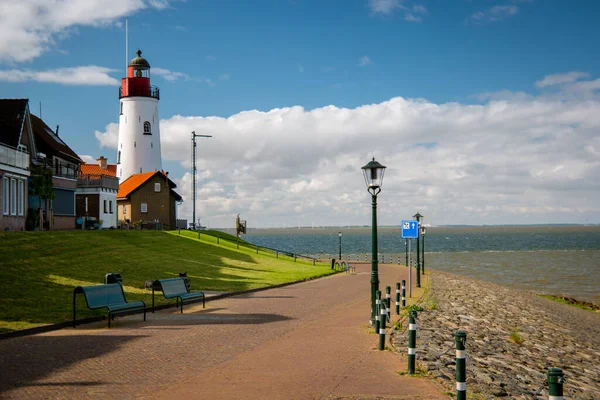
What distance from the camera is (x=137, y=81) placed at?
212ft

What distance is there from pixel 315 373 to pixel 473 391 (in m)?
2.67

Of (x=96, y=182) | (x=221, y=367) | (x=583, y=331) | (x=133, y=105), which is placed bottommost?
(x=583, y=331)

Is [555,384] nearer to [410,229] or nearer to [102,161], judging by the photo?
[410,229]

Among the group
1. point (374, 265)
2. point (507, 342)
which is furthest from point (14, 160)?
point (507, 342)

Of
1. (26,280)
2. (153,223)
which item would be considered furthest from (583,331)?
(153,223)

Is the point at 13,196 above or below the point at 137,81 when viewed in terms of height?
below

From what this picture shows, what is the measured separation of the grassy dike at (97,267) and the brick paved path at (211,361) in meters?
2.81

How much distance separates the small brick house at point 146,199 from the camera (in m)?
61.7

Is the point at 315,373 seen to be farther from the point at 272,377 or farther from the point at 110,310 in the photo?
the point at 110,310

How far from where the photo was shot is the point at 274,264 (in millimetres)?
45188

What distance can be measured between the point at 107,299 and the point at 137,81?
171 feet

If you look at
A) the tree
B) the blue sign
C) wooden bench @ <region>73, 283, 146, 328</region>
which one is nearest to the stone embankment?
the blue sign

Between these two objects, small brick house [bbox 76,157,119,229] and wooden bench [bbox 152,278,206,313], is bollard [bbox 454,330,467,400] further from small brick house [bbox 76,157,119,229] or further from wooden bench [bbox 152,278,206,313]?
small brick house [bbox 76,157,119,229]

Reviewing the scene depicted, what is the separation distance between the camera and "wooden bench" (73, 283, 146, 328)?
15.6m
